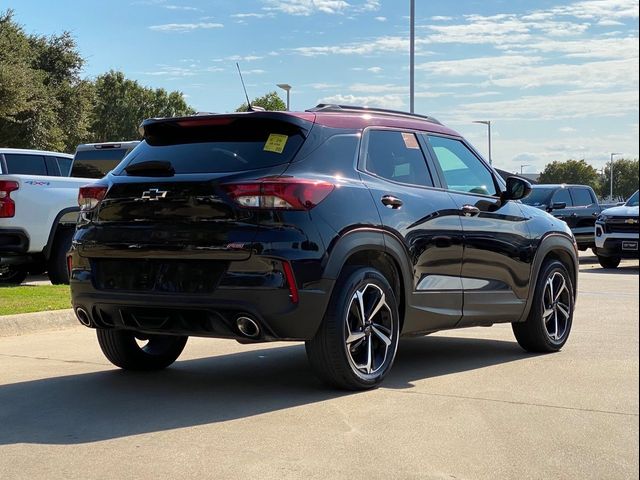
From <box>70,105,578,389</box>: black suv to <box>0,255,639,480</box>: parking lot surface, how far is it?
0.42 meters

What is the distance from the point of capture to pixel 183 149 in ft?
19.5

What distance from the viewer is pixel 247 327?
5.35 meters

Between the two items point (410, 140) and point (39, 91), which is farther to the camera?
point (39, 91)

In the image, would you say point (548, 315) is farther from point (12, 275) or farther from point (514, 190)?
point (12, 275)

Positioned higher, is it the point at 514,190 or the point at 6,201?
the point at 514,190

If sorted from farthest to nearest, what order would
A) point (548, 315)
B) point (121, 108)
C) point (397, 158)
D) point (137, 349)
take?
point (121, 108), point (548, 315), point (137, 349), point (397, 158)

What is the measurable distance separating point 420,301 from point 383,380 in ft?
1.96

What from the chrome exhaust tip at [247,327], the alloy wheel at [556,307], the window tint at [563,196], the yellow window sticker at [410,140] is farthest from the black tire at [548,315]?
the window tint at [563,196]

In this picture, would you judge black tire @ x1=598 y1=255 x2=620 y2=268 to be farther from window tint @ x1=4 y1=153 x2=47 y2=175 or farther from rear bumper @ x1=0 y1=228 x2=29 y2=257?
rear bumper @ x1=0 y1=228 x2=29 y2=257

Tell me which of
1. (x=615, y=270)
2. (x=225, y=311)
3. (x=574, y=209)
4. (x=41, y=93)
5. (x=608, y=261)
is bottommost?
(x=615, y=270)

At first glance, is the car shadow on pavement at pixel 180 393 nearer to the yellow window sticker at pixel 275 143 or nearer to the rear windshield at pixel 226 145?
the rear windshield at pixel 226 145

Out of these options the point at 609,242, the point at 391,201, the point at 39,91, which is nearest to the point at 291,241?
the point at 391,201

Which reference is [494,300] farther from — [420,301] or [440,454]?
[440,454]

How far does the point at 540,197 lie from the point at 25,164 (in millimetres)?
13817
